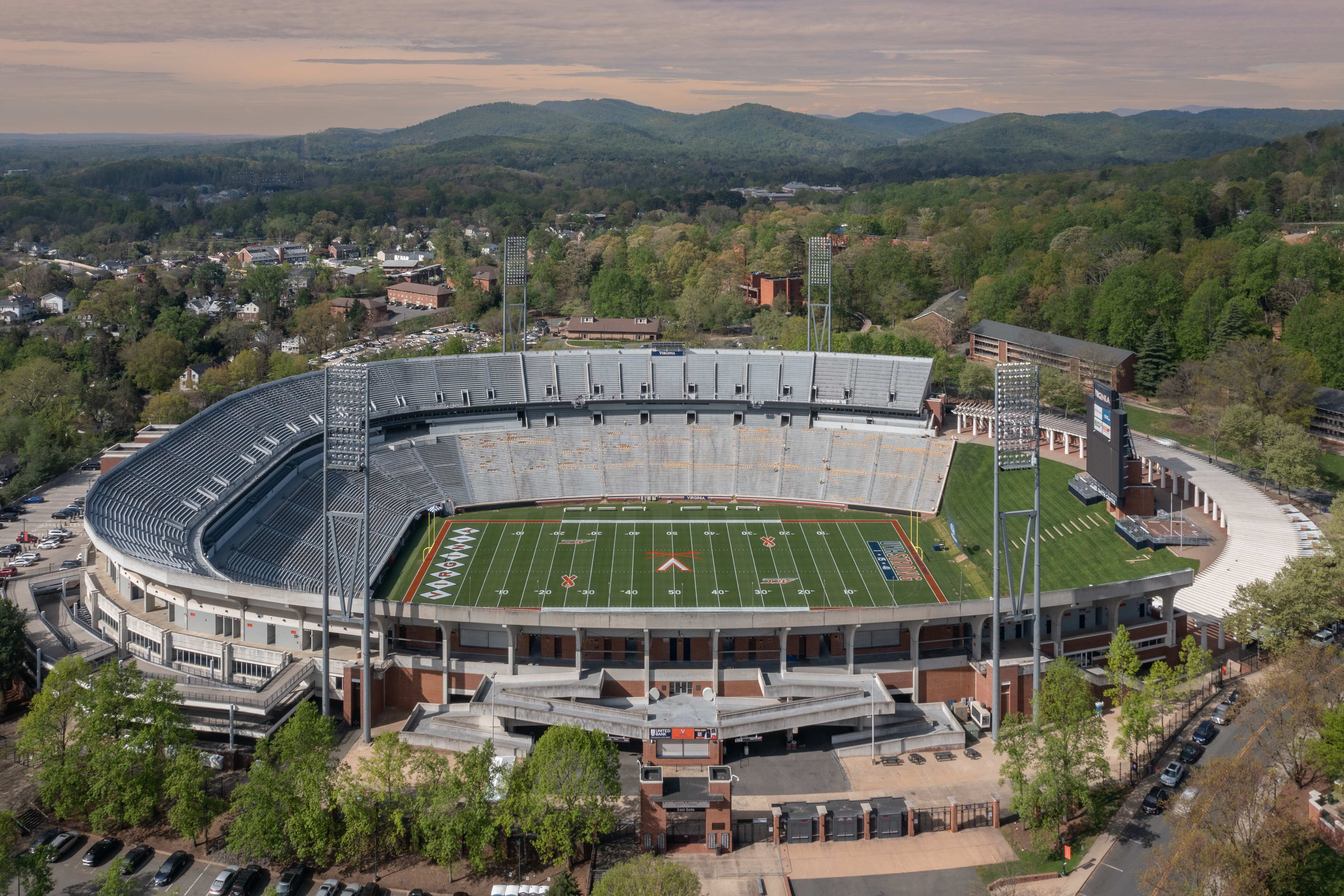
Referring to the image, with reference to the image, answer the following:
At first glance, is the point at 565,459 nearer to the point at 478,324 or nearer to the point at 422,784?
the point at 422,784

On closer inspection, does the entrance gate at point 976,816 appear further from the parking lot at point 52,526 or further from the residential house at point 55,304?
the residential house at point 55,304

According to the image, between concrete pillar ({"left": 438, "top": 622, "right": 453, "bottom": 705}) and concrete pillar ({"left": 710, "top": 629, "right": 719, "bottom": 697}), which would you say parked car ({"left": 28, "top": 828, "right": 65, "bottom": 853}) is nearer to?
concrete pillar ({"left": 438, "top": 622, "right": 453, "bottom": 705})

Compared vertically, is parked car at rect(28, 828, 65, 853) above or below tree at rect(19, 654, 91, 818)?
below

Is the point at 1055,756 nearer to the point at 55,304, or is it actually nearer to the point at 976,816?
the point at 976,816

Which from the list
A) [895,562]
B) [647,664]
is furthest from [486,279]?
[647,664]

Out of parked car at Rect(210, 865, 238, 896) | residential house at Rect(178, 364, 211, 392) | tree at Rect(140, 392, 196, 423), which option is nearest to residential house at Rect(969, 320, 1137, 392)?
tree at Rect(140, 392, 196, 423)

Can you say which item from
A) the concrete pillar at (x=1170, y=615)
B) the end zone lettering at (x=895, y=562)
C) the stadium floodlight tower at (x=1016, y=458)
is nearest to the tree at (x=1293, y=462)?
the concrete pillar at (x=1170, y=615)
